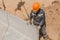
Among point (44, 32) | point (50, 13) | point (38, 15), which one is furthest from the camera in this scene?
point (50, 13)

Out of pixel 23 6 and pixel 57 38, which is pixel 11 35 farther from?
pixel 23 6

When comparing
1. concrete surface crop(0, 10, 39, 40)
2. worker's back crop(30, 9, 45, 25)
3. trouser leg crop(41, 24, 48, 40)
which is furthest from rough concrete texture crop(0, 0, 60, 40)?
concrete surface crop(0, 10, 39, 40)

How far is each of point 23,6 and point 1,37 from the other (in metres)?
4.45

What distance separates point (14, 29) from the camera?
627 centimetres

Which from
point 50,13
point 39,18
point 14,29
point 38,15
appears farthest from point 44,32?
point 14,29

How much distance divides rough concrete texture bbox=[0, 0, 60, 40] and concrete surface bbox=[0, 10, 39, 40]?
2.40 meters

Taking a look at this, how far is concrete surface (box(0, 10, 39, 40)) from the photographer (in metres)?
6.06

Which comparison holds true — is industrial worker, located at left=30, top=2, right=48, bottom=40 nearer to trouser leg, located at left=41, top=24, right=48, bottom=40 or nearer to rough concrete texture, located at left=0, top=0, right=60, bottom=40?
trouser leg, located at left=41, top=24, right=48, bottom=40

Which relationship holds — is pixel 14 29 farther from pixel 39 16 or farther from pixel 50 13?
pixel 50 13

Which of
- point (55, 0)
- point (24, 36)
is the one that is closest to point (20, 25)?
point (24, 36)

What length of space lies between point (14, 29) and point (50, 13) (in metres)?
3.81

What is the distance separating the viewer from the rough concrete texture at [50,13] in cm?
914

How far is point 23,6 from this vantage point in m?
10.3

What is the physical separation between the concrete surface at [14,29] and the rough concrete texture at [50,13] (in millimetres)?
2398
